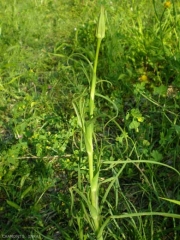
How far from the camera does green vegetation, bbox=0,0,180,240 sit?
4.28 ft

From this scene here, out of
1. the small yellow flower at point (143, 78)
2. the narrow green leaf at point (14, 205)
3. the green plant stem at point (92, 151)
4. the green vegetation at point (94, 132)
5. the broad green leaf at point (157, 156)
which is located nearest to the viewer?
the green plant stem at point (92, 151)

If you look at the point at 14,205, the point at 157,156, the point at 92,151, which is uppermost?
the point at 92,151

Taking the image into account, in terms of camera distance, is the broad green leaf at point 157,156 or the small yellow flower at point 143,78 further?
the small yellow flower at point 143,78

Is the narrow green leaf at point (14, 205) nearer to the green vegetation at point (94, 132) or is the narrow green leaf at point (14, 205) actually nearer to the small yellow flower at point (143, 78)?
the green vegetation at point (94, 132)

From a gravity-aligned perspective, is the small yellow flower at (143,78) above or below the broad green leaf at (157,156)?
above

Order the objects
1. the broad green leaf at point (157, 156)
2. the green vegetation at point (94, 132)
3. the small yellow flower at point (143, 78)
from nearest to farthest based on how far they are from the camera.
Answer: the green vegetation at point (94, 132) < the broad green leaf at point (157, 156) < the small yellow flower at point (143, 78)

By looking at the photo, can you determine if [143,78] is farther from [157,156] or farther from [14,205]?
[14,205]

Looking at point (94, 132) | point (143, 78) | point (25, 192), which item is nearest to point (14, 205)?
point (25, 192)

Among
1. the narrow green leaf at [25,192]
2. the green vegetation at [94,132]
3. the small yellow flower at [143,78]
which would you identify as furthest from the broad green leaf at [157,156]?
the small yellow flower at [143,78]

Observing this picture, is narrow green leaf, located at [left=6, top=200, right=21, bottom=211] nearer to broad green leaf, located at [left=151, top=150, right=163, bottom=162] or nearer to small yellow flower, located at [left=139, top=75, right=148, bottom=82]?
broad green leaf, located at [left=151, top=150, right=163, bottom=162]

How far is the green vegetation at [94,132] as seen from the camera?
1304 millimetres

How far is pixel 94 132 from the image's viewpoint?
1.89 meters

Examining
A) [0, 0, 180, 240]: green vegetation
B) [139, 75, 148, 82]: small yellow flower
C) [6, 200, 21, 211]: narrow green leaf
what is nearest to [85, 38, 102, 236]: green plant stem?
[0, 0, 180, 240]: green vegetation

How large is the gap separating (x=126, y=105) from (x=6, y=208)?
3.13ft
